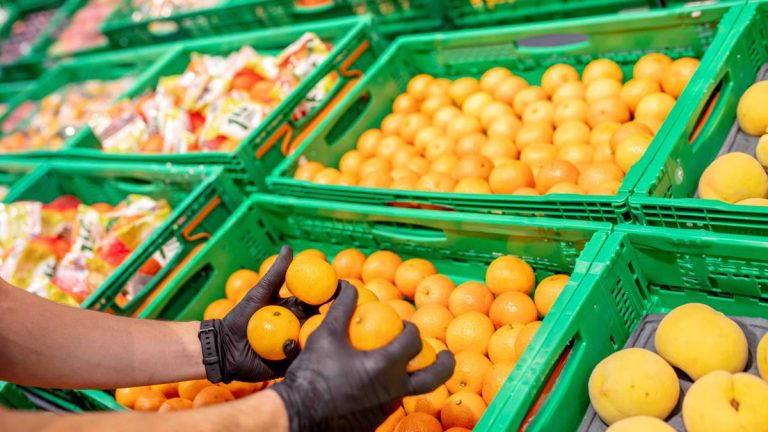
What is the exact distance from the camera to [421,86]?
3850 mm

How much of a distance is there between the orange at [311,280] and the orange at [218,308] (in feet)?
3.19

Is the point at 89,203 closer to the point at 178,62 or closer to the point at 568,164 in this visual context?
the point at 178,62

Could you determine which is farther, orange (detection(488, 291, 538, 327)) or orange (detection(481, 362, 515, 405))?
orange (detection(488, 291, 538, 327))

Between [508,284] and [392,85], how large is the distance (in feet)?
5.79

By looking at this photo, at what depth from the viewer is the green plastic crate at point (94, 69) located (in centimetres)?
571

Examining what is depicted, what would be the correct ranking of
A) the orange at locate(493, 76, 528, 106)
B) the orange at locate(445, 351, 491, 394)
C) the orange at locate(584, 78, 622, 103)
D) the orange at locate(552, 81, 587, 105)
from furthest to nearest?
the orange at locate(493, 76, 528, 106) < the orange at locate(552, 81, 587, 105) < the orange at locate(584, 78, 622, 103) < the orange at locate(445, 351, 491, 394)

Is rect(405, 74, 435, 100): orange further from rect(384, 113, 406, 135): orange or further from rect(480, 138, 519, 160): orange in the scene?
rect(480, 138, 519, 160): orange

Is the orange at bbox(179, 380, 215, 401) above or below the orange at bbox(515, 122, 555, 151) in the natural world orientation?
below

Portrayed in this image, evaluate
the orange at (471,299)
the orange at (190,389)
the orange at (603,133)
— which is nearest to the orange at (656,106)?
the orange at (603,133)

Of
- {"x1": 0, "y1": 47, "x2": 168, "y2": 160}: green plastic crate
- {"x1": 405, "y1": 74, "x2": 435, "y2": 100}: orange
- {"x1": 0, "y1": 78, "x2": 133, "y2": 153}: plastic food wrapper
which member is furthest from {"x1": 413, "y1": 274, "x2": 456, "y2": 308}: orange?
{"x1": 0, "y1": 78, "x2": 133, "y2": 153}: plastic food wrapper

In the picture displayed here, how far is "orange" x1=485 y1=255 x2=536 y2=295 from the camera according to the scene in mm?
2529

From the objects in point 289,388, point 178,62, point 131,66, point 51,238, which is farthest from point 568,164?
point 131,66

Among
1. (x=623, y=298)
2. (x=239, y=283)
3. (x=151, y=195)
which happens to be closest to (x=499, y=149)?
(x=623, y=298)

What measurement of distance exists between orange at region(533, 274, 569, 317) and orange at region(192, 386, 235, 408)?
1085 mm
